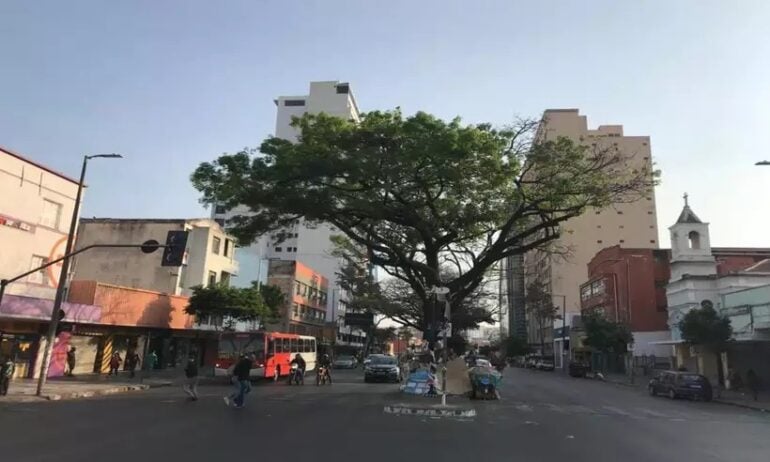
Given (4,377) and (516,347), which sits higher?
(516,347)

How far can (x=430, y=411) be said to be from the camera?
56.1ft

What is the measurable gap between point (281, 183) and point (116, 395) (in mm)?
10459

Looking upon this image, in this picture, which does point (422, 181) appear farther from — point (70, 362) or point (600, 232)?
point (600, 232)

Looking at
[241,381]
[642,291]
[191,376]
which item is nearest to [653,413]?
[241,381]

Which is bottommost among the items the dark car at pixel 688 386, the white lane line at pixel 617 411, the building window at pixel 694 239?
the white lane line at pixel 617 411

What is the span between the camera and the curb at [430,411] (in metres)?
16.6

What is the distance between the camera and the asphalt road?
9.89 m

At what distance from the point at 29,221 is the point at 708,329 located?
121 ft

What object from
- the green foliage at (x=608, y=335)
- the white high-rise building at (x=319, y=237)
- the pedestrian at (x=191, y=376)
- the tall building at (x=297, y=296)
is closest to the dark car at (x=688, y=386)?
the green foliage at (x=608, y=335)

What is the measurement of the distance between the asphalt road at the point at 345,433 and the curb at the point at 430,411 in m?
0.46

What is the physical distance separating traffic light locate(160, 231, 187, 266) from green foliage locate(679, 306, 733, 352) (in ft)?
97.1

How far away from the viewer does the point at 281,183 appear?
966 inches

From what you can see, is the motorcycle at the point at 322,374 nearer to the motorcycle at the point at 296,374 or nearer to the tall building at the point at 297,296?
the motorcycle at the point at 296,374

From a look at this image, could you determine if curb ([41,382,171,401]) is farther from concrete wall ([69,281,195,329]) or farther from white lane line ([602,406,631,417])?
white lane line ([602,406,631,417])
